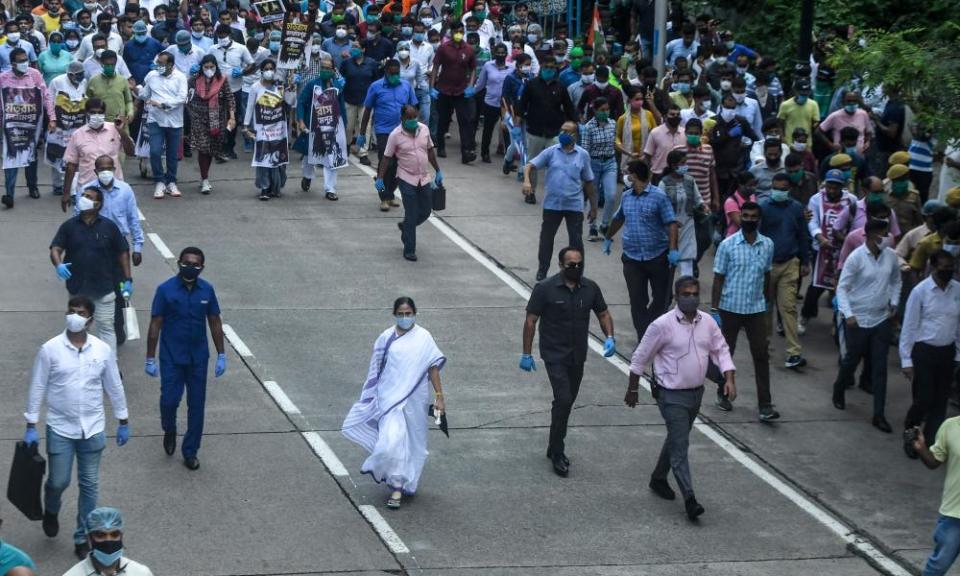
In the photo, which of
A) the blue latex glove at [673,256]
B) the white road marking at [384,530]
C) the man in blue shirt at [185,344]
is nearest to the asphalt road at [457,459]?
the white road marking at [384,530]

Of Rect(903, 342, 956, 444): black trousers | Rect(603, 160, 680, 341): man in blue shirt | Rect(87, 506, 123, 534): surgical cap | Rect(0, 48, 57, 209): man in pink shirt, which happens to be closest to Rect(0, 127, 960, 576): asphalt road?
Rect(903, 342, 956, 444): black trousers

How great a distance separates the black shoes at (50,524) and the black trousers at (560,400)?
12.5 feet

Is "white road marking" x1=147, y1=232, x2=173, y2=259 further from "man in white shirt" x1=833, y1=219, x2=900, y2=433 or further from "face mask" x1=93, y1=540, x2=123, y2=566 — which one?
"face mask" x1=93, y1=540, x2=123, y2=566

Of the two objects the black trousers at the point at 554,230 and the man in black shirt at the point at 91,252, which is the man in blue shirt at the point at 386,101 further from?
the man in black shirt at the point at 91,252

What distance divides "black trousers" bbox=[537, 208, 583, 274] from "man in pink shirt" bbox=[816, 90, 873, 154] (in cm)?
361

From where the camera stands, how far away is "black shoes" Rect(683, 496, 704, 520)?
11.8 m

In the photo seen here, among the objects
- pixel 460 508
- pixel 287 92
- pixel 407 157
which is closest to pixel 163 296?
pixel 460 508

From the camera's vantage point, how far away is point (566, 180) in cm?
1725

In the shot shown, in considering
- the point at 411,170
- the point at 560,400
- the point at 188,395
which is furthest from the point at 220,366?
the point at 411,170

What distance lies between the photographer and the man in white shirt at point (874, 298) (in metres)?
14.0

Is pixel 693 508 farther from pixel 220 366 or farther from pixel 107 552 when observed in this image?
pixel 107 552

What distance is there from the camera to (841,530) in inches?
467

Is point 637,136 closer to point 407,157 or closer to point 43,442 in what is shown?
point 407,157

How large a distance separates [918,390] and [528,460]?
3217mm
